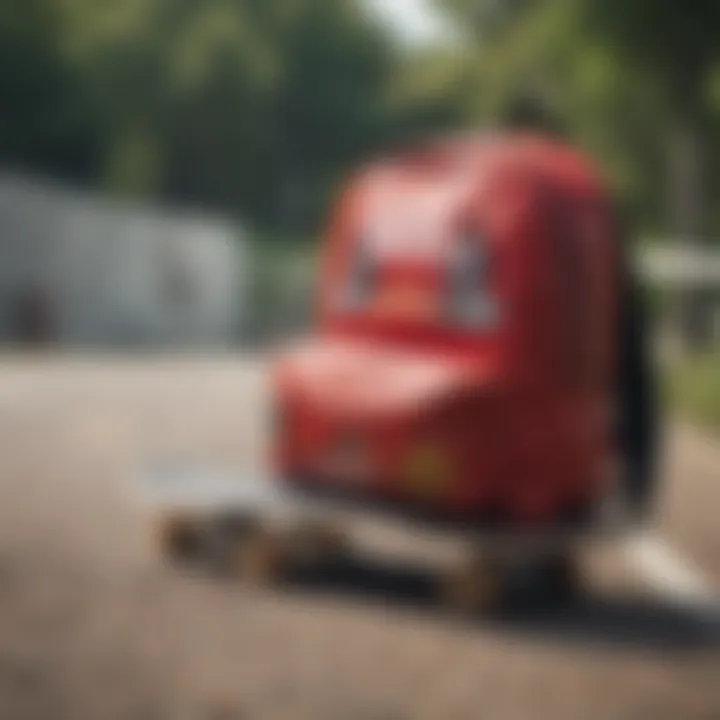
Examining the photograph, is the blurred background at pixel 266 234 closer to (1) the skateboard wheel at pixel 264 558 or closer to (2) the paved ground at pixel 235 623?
(2) the paved ground at pixel 235 623

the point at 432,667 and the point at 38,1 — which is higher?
the point at 38,1

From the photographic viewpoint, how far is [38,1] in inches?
78.8

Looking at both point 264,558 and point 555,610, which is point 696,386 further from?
point 264,558

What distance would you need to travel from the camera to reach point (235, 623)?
2.43m

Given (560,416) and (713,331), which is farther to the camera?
(560,416)

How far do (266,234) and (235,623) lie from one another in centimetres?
64

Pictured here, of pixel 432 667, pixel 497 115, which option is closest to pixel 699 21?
pixel 497 115

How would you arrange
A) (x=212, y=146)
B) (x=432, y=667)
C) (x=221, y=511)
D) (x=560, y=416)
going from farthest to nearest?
1. (x=221, y=511)
2. (x=560, y=416)
3. (x=432, y=667)
4. (x=212, y=146)

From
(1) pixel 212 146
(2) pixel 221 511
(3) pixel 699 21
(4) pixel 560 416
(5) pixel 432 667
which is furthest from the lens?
(2) pixel 221 511

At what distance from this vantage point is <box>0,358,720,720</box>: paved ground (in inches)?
80.7

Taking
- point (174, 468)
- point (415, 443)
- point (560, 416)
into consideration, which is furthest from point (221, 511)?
point (560, 416)

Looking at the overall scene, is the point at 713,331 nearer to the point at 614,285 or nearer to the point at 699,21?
the point at 614,285

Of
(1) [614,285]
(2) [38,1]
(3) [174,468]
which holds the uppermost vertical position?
(2) [38,1]

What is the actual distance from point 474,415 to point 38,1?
77cm
